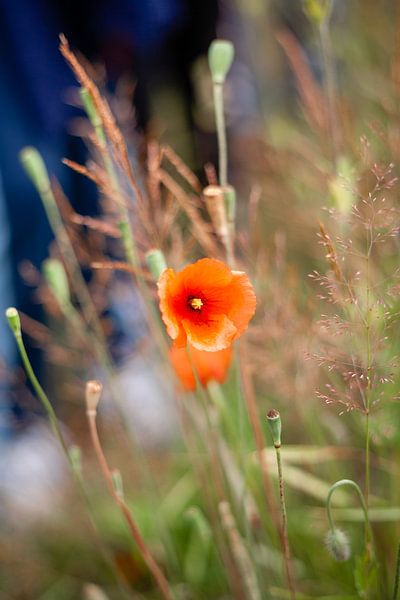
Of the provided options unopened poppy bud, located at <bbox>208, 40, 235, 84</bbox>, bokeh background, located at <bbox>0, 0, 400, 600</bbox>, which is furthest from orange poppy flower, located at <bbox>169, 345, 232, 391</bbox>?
unopened poppy bud, located at <bbox>208, 40, 235, 84</bbox>

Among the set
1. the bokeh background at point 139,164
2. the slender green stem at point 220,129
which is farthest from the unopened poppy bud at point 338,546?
the slender green stem at point 220,129

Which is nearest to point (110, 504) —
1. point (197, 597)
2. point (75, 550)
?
point (75, 550)

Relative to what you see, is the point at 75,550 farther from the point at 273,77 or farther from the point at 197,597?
the point at 273,77

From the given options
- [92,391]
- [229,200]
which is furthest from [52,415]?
[229,200]

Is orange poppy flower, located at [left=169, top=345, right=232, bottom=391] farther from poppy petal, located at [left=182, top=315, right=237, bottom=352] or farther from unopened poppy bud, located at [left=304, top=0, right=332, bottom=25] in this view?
unopened poppy bud, located at [left=304, top=0, right=332, bottom=25]

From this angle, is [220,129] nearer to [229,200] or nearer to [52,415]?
[229,200]

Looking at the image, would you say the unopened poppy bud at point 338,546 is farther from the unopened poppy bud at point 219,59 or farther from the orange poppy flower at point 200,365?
the unopened poppy bud at point 219,59
